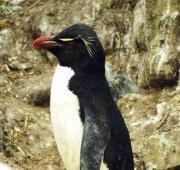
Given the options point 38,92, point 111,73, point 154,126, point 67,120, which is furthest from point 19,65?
point 67,120

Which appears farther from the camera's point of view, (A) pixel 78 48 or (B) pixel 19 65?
(B) pixel 19 65

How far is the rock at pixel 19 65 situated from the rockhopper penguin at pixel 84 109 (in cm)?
208

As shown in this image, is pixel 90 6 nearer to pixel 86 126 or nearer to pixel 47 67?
pixel 47 67

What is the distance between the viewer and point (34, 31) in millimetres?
7250

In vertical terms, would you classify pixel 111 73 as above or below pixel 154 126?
above

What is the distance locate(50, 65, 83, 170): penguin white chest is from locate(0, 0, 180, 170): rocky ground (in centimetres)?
97

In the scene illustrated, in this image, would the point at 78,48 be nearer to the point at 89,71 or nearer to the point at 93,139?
the point at 89,71

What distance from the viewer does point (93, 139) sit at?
461 cm

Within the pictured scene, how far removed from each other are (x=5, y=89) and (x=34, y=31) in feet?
2.77

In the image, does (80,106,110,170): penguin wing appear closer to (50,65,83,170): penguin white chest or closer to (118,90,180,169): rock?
(50,65,83,170): penguin white chest

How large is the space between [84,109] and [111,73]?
7.09ft

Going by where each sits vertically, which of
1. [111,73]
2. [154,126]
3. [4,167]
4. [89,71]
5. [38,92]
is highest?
[89,71]

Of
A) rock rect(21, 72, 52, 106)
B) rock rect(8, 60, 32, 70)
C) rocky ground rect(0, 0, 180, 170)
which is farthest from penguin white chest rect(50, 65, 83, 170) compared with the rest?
rock rect(8, 60, 32, 70)

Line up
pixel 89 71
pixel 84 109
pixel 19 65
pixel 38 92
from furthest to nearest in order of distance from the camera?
pixel 19 65 → pixel 38 92 → pixel 89 71 → pixel 84 109
